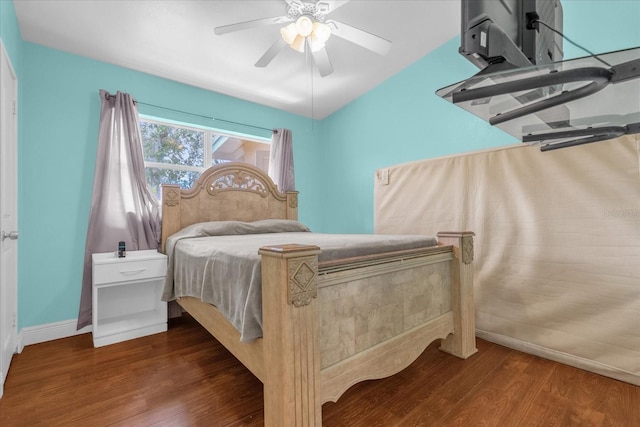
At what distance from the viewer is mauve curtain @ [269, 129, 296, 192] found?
381 centimetres

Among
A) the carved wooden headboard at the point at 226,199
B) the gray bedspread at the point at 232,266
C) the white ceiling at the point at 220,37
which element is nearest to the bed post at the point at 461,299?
the gray bedspread at the point at 232,266

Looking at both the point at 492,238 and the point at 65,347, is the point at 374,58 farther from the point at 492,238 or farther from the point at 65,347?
the point at 65,347

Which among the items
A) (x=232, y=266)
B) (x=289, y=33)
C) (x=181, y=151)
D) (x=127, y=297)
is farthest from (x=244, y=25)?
(x=127, y=297)

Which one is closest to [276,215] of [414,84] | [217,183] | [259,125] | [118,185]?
[217,183]

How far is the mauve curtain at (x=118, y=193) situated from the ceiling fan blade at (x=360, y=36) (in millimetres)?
2089

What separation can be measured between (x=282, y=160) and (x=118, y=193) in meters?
1.90

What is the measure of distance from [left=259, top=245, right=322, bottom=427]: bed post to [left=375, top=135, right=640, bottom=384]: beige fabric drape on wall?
1821 millimetres

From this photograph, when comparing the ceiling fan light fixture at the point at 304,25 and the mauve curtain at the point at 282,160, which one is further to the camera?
the mauve curtain at the point at 282,160

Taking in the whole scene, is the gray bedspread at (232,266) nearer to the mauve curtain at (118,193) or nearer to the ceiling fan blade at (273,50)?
the mauve curtain at (118,193)

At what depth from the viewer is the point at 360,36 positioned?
6.81 feet

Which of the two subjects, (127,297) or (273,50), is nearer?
(273,50)

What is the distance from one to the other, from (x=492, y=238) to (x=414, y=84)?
1839mm

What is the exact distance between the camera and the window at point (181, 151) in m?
3.02

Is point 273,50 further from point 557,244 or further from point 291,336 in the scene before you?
point 557,244
